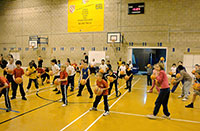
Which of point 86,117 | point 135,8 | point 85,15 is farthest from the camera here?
point 85,15

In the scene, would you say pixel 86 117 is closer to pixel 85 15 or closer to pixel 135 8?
pixel 135 8

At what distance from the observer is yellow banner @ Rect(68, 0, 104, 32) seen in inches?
714

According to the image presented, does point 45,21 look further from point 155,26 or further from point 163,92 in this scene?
point 163,92

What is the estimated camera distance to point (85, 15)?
1872 centimetres

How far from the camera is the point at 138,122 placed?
4.90 meters

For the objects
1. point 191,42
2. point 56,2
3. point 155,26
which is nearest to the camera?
point 191,42

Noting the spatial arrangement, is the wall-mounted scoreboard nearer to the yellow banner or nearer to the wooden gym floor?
the yellow banner

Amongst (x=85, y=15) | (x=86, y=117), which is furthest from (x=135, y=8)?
(x=86, y=117)

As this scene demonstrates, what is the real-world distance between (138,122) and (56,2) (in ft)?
63.0

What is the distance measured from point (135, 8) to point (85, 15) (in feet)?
19.1

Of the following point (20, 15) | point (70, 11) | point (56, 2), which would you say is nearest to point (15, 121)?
point (70, 11)

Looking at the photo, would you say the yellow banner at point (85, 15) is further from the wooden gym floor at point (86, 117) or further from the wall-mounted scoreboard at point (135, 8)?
the wooden gym floor at point (86, 117)

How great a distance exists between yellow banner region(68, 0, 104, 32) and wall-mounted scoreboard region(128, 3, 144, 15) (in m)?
3.16

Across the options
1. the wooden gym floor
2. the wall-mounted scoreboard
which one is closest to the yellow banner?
the wall-mounted scoreboard
